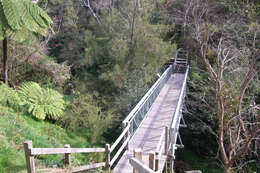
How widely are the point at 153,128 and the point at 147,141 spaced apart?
0.82 metres

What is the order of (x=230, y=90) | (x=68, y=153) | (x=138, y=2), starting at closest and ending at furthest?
(x=68, y=153) < (x=230, y=90) < (x=138, y=2)

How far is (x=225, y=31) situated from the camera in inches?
494

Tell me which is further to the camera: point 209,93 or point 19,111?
point 209,93

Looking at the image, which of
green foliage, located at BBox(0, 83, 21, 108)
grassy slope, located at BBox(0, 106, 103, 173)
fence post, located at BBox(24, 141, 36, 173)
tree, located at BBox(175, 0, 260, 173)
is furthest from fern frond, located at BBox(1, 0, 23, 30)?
tree, located at BBox(175, 0, 260, 173)

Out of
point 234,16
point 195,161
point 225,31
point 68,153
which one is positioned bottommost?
point 195,161

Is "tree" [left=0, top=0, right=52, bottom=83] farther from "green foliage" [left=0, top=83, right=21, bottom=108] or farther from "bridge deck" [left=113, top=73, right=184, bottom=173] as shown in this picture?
"bridge deck" [left=113, top=73, right=184, bottom=173]

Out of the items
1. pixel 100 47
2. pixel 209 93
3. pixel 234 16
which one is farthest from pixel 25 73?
pixel 234 16

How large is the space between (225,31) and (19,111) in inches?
433

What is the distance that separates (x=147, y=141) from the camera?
20.4 ft

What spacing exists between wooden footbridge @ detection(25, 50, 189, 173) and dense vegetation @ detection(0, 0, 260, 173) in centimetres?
96

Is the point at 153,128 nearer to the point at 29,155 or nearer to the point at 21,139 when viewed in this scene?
the point at 21,139

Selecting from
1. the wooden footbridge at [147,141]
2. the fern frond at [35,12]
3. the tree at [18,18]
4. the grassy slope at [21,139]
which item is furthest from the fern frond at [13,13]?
the wooden footbridge at [147,141]

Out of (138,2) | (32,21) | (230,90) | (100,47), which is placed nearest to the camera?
(32,21)

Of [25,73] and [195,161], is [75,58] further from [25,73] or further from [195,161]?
[195,161]
